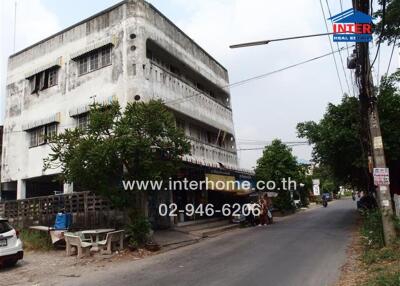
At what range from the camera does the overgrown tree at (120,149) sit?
1411 centimetres

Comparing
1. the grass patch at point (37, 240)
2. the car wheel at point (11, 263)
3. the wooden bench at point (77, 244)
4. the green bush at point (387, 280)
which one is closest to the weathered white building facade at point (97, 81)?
the grass patch at point (37, 240)

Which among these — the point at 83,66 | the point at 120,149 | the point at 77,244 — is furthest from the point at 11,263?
the point at 83,66

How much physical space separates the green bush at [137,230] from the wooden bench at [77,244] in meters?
1.40

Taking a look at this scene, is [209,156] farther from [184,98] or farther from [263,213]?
[263,213]

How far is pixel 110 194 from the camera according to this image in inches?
580

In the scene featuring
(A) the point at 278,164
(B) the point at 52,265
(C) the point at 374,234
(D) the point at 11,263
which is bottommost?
(B) the point at 52,265

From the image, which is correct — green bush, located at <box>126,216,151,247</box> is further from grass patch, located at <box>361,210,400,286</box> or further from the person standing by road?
the person standing by road

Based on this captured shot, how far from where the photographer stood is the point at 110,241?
563 inches

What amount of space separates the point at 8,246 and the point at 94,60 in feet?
33.2

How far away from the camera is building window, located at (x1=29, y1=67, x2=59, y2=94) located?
21.6 m

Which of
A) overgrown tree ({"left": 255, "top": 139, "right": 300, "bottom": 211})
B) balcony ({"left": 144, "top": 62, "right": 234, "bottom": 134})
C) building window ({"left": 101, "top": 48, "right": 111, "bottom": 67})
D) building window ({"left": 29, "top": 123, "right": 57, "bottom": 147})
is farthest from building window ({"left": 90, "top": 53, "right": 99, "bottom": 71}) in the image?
overgrown tree ({"left": 255, "top": 139, "right": 300, "bottom": 211})

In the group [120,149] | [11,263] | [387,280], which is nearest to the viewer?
[387,280]

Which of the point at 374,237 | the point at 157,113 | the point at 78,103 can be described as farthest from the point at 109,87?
the point at 374,237

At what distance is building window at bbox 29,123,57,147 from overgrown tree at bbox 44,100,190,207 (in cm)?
618
